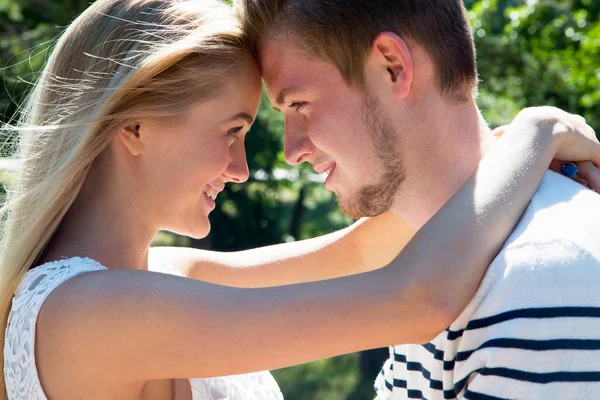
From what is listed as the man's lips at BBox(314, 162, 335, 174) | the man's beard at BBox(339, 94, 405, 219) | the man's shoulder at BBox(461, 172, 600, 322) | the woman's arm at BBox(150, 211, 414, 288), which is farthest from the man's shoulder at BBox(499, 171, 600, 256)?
the woman's arm at BBox(150, 211, 414, 288)

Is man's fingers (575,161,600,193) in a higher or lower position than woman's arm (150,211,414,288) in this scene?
higher

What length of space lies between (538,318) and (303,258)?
1369 mm

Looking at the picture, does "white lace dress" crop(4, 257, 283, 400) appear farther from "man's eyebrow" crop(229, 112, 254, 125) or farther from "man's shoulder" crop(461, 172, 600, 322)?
"man's shoulder" crop(461, 172, 600, 322)

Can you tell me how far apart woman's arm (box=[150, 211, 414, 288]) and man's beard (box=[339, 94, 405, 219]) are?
45cm

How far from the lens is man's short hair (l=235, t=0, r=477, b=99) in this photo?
249cm

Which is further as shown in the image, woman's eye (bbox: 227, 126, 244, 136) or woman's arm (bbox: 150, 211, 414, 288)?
woman's arm (bbox: 150, 211, 414, 288)

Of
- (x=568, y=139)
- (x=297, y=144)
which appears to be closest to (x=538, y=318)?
(x=568, y=139)

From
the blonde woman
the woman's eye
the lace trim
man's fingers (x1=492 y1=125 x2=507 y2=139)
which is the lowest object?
the lace trim

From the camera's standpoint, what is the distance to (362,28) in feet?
8.21

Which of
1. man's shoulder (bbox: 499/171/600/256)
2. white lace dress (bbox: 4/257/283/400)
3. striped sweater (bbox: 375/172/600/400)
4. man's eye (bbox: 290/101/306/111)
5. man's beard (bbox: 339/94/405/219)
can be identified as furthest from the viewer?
man's eye (bbox: 290/101/306/111)

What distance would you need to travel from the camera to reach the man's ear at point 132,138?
240 cm

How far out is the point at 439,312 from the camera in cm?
196

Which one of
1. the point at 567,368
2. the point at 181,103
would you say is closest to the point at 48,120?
the point at 181,103

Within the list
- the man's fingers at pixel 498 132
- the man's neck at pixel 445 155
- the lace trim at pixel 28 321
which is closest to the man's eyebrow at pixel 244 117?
the man's neck at pixel 445 155
